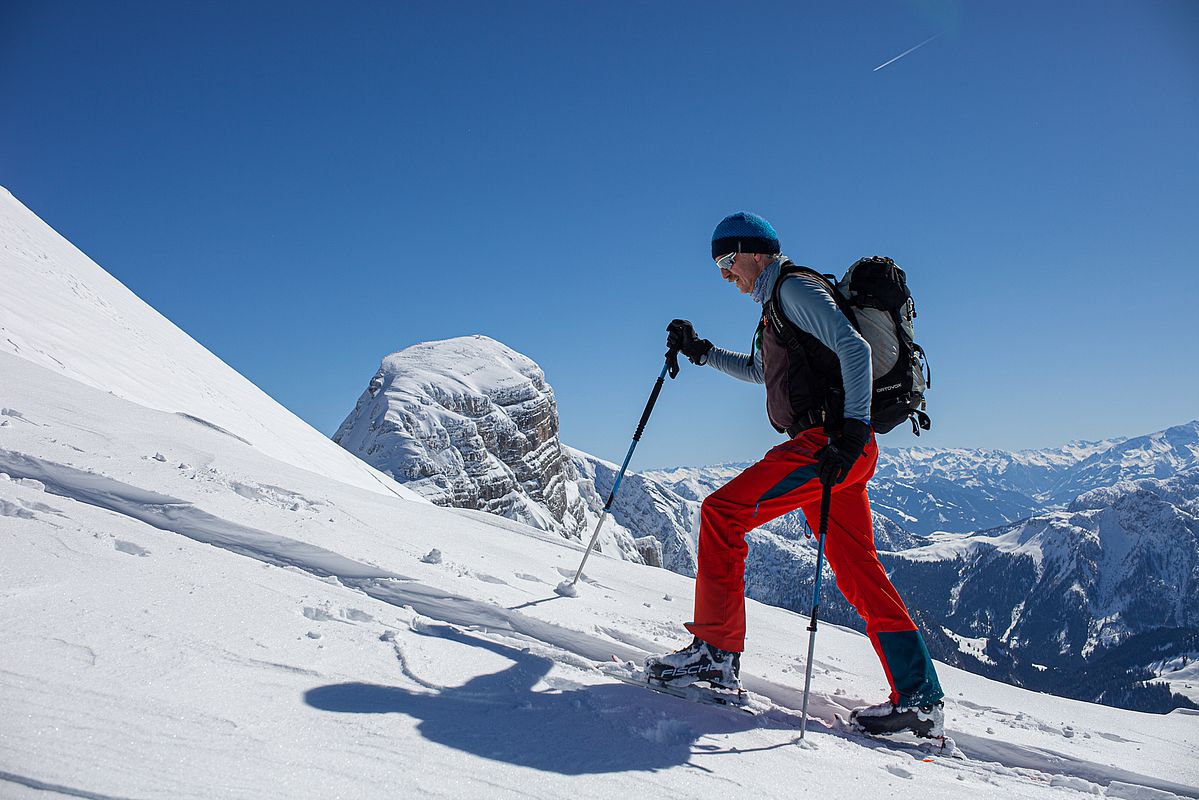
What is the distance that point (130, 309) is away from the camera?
→ 15.1 metres

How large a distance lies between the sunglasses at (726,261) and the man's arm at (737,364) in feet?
2.57

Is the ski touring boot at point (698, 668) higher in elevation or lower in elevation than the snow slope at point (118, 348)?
lower

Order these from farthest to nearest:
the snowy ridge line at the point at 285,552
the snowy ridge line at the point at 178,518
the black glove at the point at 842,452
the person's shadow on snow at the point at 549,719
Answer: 1. the snowy ridge line at the point at 178,518
2. the snowy ridge line at the point at 285,552
3. the black glove at the point at 842,452
4. the person's shadow on snow at the point at 549,719

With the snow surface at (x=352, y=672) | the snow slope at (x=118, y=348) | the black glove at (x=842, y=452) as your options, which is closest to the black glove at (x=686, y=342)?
the black glove at (x=842, y=452)

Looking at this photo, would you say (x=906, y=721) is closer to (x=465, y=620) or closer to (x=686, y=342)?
(x=465, y=620)

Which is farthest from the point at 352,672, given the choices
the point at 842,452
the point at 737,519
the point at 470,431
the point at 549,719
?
the point at 470,431

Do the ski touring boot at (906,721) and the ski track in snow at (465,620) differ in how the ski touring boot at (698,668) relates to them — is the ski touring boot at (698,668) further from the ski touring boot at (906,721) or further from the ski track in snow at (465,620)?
the ski touring boot at (906,721)

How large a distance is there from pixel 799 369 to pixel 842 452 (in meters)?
0.63

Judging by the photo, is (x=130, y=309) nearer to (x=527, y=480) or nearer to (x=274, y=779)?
(x=274, y=779)

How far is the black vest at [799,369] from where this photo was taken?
3955 mm

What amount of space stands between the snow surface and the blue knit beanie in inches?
108

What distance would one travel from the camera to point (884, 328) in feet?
13.3

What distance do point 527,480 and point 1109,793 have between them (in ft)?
356

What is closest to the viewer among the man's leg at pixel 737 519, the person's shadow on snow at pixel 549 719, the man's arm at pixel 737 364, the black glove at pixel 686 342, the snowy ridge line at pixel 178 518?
the person's shadow on snow at pixel 549 719
